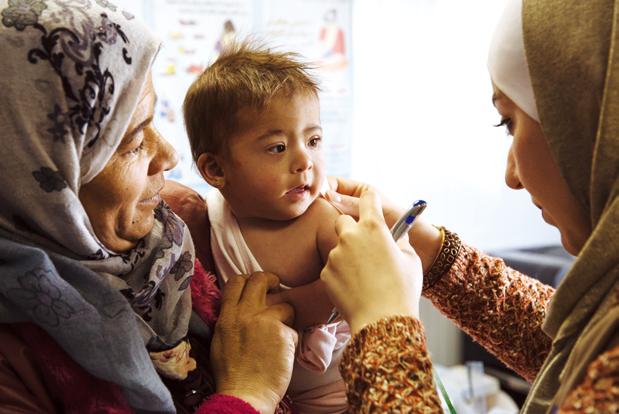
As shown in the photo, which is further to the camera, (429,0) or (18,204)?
(429,0)

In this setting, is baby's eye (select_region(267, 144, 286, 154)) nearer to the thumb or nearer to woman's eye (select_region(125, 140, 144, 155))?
the thumb

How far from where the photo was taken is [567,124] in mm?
937

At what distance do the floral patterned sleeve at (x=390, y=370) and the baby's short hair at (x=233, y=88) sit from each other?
57 cm

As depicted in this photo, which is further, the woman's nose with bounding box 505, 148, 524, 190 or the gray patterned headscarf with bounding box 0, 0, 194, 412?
the woman's nose with bounding box 505, 148, 524, 190

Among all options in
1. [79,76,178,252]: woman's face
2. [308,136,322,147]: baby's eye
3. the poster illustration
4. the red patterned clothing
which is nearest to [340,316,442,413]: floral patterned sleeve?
the red patterned clothing

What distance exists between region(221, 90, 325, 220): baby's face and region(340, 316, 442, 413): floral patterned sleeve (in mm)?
463

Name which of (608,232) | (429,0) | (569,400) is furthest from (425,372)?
(429,0)

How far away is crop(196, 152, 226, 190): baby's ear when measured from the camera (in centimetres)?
144

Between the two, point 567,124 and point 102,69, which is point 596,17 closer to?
point 567,124

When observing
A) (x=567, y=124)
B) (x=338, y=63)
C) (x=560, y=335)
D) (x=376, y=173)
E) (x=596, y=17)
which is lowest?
(x=376, y=173)

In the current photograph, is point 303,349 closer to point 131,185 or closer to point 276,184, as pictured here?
point 276,184

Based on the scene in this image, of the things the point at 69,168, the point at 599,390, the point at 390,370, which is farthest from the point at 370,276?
the point at 69,168

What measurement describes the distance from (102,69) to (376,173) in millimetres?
2801

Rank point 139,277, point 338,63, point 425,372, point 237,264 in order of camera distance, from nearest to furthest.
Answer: point 425,372 → point 139,277 → point 237,264 → point 338,63
